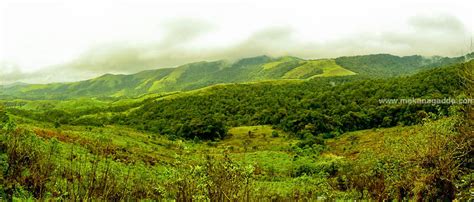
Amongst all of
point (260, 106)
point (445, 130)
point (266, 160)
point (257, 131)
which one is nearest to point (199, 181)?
point (445, 130)

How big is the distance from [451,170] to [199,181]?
10716 millimetres

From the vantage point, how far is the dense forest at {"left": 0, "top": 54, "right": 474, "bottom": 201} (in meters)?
8.66

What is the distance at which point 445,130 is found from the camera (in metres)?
15.4

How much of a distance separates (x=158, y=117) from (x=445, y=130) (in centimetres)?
11448

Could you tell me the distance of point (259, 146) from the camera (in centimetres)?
8431

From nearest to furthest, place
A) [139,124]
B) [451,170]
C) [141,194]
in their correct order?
[141,194] < [451,170] < [139,124]

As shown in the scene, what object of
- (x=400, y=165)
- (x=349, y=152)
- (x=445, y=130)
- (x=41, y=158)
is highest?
(x=41, y=158)

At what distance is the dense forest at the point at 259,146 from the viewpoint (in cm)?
866

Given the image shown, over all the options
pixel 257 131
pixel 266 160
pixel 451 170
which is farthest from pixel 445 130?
pixel 257 131

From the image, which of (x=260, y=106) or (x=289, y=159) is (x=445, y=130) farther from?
(x=260, y=106)

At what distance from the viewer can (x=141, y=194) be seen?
12.1m

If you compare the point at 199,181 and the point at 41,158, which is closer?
the point at 199,181

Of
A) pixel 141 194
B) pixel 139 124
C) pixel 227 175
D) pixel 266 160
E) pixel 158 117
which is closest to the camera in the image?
pixel 227 175

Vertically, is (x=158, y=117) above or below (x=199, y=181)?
below
